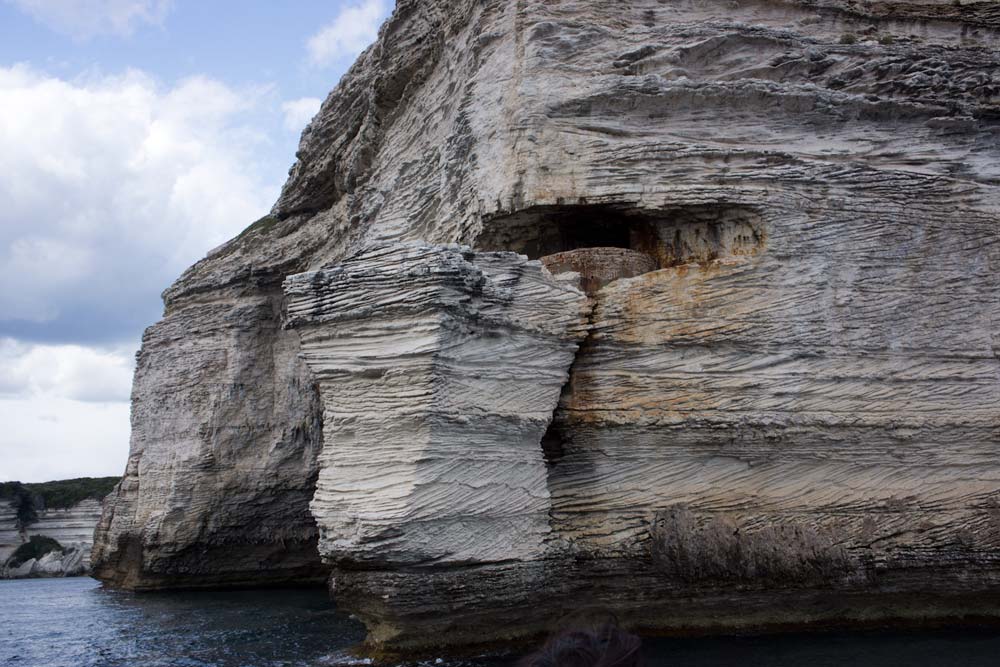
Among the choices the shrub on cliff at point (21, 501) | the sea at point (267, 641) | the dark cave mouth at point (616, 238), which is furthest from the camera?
the shrub on cliff at point (21, 501)

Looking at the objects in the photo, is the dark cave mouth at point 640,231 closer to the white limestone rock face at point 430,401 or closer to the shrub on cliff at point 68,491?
the white limestone rock face at point 430,401

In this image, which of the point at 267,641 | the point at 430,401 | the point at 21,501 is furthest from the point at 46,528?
the point at 430,401

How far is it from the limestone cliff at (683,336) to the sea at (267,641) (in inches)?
29.2

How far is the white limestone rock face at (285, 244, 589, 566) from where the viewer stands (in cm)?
965

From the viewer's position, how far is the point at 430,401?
379 inches

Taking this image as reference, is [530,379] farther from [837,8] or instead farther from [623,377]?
[837,8]

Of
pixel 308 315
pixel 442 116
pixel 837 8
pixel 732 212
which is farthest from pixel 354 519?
pixel 837 8

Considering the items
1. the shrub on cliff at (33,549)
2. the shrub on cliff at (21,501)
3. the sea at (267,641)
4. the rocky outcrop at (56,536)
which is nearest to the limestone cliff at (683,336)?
the sea at (267,641)

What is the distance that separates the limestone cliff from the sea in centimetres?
74

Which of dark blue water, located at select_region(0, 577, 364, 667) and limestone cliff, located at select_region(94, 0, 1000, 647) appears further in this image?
dark blue water, located at select_region(0, 577, 364, 667)

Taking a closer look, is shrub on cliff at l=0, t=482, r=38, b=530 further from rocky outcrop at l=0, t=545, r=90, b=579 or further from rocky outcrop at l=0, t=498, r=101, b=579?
rocky outcrop at l=0, t=545, r=90, b=579

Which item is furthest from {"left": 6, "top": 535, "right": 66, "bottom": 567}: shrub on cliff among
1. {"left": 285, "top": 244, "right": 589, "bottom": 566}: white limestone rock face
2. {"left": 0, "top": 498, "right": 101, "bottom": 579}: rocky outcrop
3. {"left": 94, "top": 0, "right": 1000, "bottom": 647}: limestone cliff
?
{"left": 285, "top": 244, "right": 589, "bottom": 566}: white limestone rock face

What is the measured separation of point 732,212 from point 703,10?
3.57 m

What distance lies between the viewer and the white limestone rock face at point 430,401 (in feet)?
31.7
